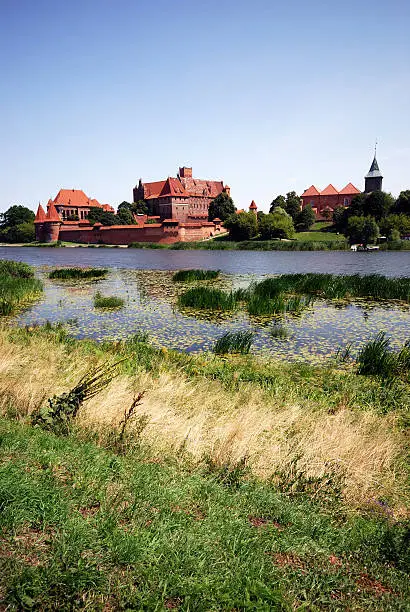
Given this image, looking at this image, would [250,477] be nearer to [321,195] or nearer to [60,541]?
[60,541]

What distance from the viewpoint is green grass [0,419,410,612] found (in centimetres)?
257

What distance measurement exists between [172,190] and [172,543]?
312 feet

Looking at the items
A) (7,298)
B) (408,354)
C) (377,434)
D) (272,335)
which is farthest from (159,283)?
(377,434)

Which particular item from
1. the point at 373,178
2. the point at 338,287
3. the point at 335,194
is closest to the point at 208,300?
the point at 338,287

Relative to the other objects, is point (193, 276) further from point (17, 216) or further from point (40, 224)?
point (17, 216)

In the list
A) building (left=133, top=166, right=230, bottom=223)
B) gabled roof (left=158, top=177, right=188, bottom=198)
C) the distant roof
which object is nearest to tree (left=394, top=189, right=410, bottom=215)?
the distant roof

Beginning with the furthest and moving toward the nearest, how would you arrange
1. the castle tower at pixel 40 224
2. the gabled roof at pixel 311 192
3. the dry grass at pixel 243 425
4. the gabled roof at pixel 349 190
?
the gabled roof at pixel 311 192, the gabled roof at pixel 349 190, the castle tower at pixel 40 224, the dry grass at pixel 243 425

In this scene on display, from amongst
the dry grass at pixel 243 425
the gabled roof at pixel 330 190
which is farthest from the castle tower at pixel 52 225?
the dry grass at pixel 243 425

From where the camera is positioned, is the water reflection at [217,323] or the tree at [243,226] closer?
the water reflection at [217,323]

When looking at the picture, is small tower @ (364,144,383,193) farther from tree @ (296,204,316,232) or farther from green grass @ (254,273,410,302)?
green grass @ (254,273,410,302)

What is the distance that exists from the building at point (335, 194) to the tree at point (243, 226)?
75.7 ft

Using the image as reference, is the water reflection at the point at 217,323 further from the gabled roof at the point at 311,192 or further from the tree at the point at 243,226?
the gabled roof at the point at 311,192

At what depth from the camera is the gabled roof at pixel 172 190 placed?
307ft

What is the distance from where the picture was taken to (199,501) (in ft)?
11.8
